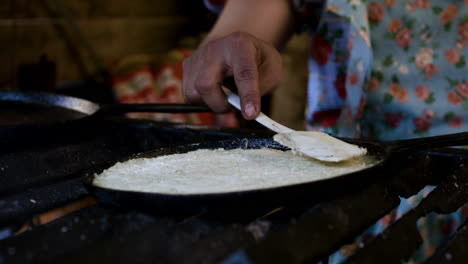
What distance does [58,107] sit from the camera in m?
1.16

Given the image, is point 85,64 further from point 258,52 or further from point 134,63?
point 258,52

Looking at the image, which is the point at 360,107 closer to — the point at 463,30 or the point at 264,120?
the point at 463,30

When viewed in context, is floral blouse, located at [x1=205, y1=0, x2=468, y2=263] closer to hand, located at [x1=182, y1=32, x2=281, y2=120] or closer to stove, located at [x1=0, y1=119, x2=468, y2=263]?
hand, located at [x1=182, y1=32, x2=281, y2=120]

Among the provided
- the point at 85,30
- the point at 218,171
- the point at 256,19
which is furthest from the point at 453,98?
the point at 85,30

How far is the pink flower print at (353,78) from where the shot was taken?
1.28 m

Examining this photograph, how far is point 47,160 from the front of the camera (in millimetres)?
825

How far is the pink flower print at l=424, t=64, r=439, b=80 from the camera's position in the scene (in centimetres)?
129

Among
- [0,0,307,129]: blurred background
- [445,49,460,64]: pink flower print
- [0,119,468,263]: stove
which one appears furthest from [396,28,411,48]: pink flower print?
[0,0,307,129]: blurred background

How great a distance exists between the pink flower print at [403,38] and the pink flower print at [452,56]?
0.11 metres

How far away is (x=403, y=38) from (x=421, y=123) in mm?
240

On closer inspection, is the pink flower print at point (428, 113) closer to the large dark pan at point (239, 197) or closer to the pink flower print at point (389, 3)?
the pink flower print at point (389, 3)

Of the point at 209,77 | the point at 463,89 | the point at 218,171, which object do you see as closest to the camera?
the point at 218,171

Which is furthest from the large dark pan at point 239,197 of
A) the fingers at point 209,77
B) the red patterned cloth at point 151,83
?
the red patterned cloth at point 151,83

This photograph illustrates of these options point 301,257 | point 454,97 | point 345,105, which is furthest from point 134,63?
point 301,257
